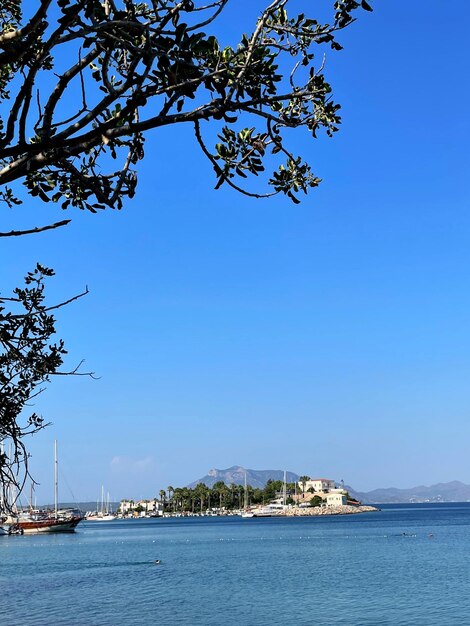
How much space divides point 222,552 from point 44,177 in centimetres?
7913

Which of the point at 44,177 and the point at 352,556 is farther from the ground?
the point at 44,177

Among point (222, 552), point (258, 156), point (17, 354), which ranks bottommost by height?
point (222, 552)

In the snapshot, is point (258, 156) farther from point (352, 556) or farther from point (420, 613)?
point (352, 556)

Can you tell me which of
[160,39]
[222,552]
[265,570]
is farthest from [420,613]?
[222,552]

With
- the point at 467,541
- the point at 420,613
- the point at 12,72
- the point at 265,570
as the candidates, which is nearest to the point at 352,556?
the point at 265,570

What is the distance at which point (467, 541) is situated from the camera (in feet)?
286

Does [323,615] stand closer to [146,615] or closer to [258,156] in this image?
[146,615]

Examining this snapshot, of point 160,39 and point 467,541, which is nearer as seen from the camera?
point 160,39

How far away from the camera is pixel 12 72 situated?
370 inches

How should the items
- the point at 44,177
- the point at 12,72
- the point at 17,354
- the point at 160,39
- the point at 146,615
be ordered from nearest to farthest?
1. the point at 160,39
2. the point at 17,354
3. the point at 44,177
4. the point at 12,72
5. the point at 146,615

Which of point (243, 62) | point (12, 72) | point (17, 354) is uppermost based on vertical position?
point (12, 72)

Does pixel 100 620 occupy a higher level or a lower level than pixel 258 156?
lower

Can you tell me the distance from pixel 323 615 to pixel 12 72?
3147cm

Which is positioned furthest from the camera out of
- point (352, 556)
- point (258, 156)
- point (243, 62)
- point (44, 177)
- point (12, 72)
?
point (352, 556)
